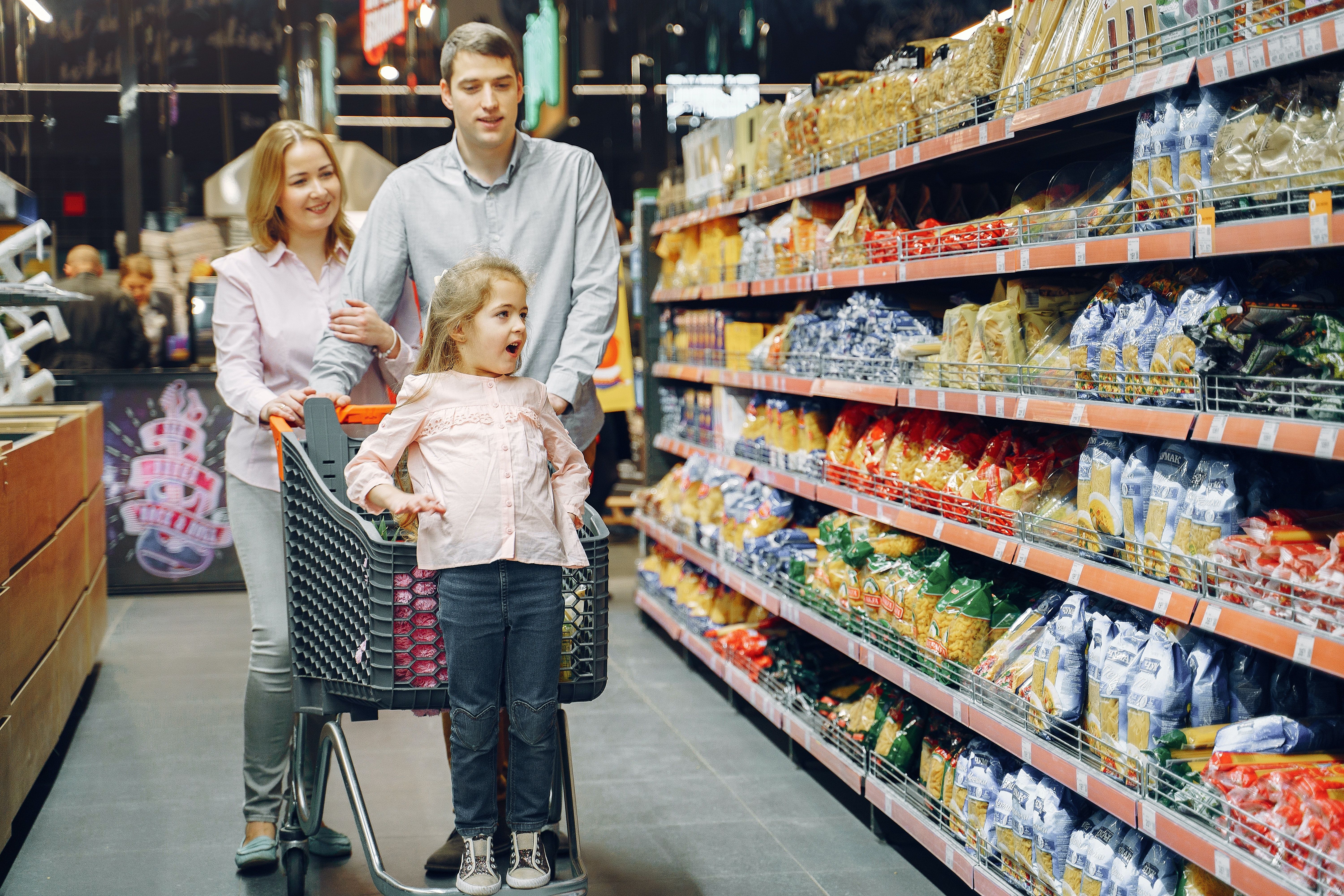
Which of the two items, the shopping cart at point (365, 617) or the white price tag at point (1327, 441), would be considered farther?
the shopping cart at point (365, 617)

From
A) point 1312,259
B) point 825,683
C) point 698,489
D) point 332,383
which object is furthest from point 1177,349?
point 698,489

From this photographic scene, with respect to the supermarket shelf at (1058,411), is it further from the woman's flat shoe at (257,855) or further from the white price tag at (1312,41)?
the woman's flat shoe at (257,855)

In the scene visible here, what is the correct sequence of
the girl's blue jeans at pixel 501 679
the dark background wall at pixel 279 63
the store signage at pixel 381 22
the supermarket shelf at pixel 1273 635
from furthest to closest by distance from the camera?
the store signage at pixel 381 22 < the dark background wall at pixel 279 63 < the girl's blue jeans at pixel 501 679 < the supermarket shelf at pixel 1273 635

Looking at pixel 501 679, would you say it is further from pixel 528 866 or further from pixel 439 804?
pixel 439 804

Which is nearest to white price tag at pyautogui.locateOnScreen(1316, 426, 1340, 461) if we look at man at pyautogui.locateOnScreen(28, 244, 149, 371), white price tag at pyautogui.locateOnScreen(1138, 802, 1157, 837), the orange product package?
white price tag at pyautogui.locateOnScreen(1138, 802, 1157, 837)

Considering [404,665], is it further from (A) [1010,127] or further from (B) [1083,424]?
(A) [1010,127]

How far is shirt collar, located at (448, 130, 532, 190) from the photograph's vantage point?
2.64 meters

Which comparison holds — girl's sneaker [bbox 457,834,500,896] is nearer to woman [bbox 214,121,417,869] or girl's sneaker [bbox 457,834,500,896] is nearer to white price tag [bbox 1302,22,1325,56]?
woman [bbox 214,121,417,869]

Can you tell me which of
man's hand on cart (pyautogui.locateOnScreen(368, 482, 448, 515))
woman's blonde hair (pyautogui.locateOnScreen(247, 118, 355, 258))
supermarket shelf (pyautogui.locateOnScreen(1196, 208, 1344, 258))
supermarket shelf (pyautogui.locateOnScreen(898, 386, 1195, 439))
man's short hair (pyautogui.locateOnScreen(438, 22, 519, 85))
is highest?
man's short hair (pyautogui.locateOnScreen(438, 22, 519, 85))

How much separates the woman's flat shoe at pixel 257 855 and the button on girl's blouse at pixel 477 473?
1.20m

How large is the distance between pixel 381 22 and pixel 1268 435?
29.4ft

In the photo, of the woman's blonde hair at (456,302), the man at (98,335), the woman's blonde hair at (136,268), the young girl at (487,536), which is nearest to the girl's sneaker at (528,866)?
the young girl at (487,536)

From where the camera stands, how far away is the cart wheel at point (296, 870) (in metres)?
2.62

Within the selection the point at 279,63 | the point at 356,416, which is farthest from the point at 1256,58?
the point at 279,63
